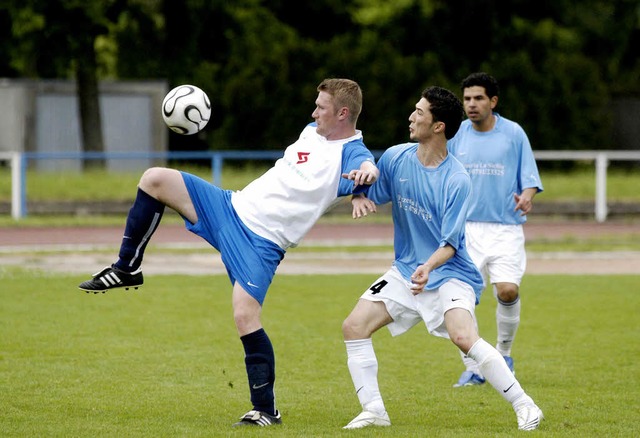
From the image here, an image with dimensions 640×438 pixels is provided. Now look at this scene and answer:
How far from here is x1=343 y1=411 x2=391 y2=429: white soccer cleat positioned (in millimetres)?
7074

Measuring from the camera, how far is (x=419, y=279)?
6773 mm

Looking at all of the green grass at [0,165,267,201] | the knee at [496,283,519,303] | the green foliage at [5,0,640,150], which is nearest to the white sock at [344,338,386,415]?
the knee at [496,283,519,303]

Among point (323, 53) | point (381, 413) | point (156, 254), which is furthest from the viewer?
point (323, 53)

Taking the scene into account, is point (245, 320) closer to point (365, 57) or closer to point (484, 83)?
point (484, 83)

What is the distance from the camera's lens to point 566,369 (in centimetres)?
953

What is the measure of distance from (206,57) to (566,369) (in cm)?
2519

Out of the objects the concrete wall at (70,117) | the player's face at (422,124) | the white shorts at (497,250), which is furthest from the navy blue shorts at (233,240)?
the concrete wall at (70,117)

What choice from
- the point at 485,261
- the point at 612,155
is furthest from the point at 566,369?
the point at 612,155

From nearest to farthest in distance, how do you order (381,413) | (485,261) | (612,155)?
(381,413), (485,261), (612,155)

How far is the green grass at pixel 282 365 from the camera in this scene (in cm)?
732

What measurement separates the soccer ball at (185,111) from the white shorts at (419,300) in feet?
4.85

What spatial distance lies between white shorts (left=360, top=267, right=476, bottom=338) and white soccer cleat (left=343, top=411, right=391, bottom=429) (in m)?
0.52

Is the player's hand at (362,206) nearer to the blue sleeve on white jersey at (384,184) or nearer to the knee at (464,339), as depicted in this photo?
the blue sleeve on white jersey at (384,184)

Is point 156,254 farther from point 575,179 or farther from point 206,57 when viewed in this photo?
point 206,57
